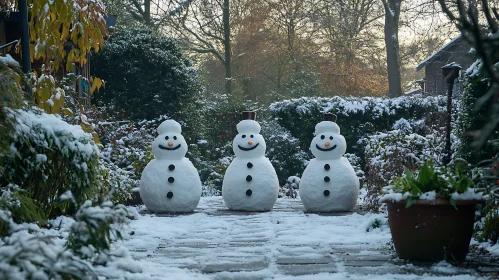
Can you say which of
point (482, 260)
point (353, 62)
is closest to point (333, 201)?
point (482, 260)

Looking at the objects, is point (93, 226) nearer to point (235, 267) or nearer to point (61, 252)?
point (61, 252)

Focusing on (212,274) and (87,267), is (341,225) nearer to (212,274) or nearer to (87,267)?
(212,274)

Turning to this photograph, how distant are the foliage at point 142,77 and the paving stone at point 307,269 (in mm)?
8886

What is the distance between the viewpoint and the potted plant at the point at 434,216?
4.53 meters

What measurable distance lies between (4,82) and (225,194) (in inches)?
169

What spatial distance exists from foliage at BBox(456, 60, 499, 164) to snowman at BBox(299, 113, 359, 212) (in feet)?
→ 6.74

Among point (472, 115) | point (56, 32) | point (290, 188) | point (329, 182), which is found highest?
point (56, 32)

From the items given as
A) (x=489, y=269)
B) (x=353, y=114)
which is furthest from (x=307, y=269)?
(x=353, y=114)

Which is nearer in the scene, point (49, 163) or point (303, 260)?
point (303, 260)

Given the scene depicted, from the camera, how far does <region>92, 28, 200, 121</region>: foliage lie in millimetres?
13086

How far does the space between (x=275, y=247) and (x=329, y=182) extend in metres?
2.79

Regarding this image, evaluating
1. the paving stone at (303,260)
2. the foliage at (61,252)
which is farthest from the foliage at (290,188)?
the foliage at (61,252)

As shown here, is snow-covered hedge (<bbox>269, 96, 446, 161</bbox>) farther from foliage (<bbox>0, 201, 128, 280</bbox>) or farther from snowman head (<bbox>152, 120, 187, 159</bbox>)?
foliage (<bbox>0, 201, 128, 280</bbox>)

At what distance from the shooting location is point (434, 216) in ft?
14.9
